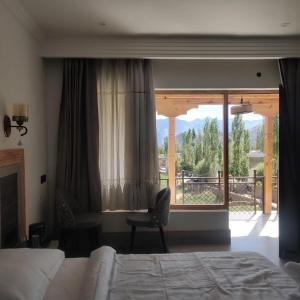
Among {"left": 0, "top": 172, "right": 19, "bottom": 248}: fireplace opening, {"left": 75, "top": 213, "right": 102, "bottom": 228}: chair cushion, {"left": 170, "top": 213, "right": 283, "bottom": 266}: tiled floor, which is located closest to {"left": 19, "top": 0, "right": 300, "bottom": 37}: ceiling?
{"left": 0, "top": 172, "right": 19, "bottom": 248}: fireplace opening

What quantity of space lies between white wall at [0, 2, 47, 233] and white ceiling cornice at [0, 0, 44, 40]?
38 millimetres

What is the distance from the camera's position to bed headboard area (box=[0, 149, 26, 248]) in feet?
8.60

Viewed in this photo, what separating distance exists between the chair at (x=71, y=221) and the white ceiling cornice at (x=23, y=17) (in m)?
1.76

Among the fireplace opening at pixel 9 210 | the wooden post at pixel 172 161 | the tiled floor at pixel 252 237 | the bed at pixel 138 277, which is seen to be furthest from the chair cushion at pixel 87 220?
the bed at pixel 138 277

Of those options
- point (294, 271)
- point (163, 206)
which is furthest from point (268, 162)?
point (294, 271)

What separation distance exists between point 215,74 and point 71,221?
99.9 inches

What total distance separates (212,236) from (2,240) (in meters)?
2.66

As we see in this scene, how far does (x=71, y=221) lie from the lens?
3.54 metres

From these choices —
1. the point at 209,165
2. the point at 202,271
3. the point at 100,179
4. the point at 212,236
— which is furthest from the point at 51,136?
the point at 202,271

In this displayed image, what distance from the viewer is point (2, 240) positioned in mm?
2613

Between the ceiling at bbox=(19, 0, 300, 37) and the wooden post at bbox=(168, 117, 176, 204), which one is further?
the wooden post at bbox=(168, 117, 176, 204)

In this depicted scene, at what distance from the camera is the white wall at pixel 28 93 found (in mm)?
2734

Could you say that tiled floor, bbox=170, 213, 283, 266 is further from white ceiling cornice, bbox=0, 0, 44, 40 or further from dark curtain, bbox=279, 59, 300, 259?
white ceiling cornice, bbox=0, 0, 44, 40

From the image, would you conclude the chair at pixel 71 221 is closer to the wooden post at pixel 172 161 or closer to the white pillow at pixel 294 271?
the wooden post at pixel 172 161
